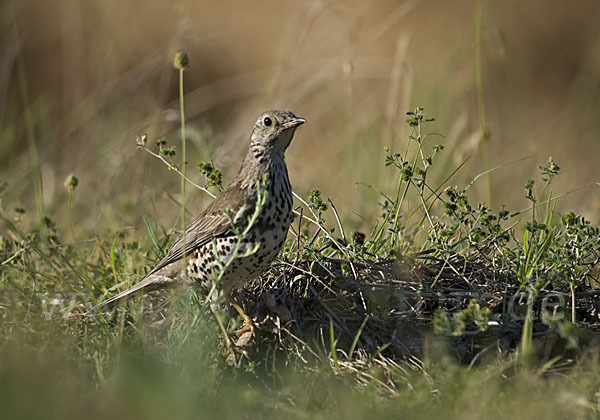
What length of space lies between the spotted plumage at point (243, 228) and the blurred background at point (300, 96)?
47 cm

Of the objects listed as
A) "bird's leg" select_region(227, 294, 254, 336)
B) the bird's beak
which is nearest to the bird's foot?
"bird's leg" select_region(227, 294, 254, 336)

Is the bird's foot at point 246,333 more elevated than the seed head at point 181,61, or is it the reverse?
the seed head at point 181,61

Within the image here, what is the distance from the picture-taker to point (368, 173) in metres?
7.46

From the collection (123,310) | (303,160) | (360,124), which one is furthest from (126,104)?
(123,310)

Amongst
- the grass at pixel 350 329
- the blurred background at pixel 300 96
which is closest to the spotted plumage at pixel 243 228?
the grass at pixel 350 329

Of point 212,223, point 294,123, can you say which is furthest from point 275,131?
point 212,223

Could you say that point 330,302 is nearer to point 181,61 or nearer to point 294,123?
point 294,123

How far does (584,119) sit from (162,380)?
7.15 metres

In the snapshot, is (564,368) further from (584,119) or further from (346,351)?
(584,119)

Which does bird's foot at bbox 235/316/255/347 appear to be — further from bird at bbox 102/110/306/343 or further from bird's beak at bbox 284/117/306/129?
bird's beak at bbox 284/117/306/129

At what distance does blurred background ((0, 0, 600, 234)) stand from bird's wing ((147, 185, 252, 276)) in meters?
0.44

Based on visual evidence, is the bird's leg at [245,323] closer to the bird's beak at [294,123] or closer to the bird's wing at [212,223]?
the bird's wing at [212,223]

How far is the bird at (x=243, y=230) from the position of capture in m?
4.46

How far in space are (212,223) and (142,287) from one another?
1.77 ft
